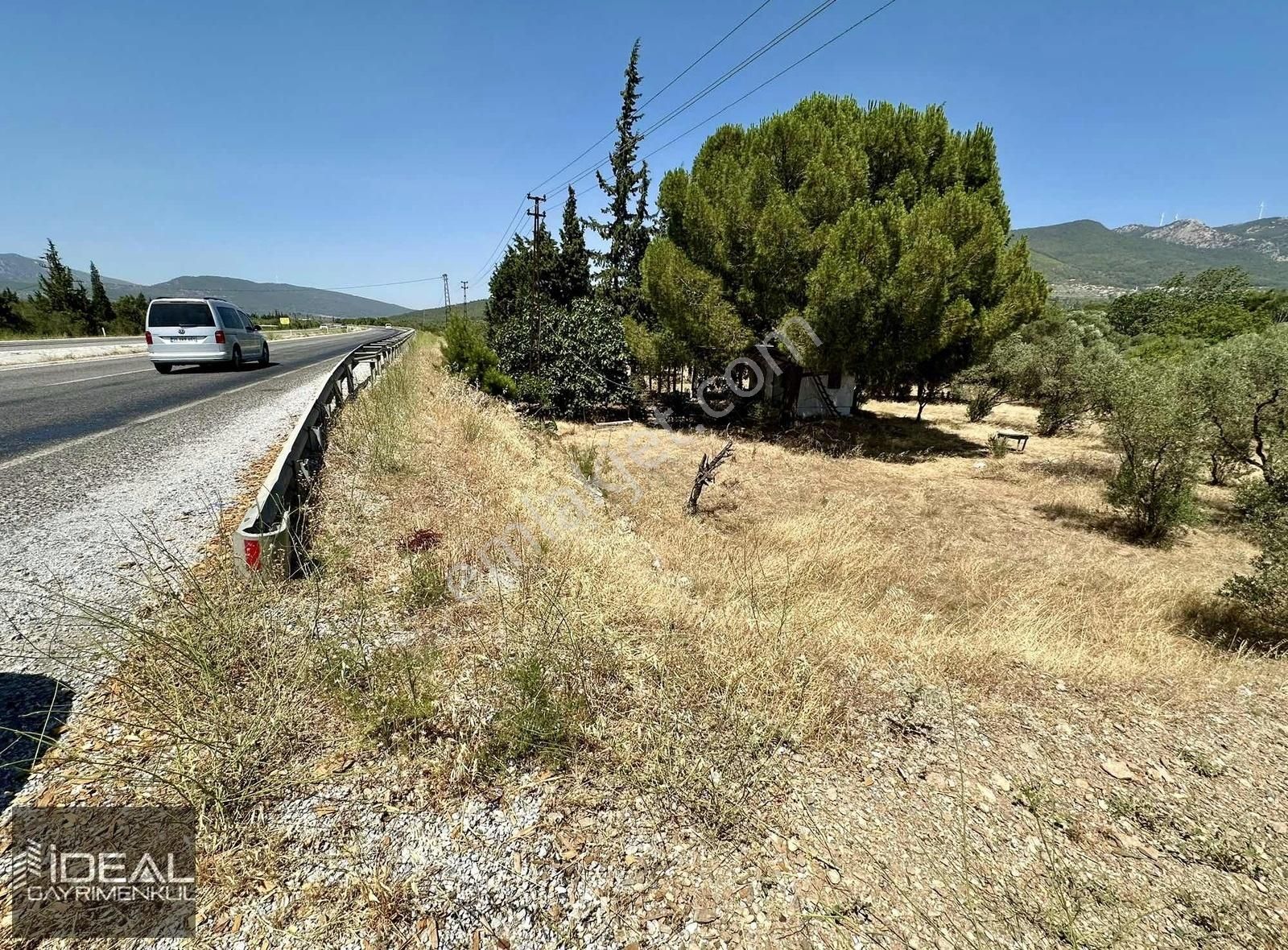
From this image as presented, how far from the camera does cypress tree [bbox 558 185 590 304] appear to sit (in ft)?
93.6

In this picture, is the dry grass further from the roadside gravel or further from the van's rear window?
the van's rear window

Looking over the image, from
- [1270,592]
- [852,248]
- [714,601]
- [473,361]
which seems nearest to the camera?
[714,601]

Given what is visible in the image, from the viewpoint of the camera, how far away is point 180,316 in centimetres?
1063

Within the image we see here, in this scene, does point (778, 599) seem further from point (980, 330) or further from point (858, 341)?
point (980, 330)

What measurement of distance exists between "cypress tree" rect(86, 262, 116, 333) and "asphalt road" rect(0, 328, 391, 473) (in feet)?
108

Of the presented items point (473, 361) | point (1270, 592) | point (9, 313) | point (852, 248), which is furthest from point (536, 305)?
point (9, 313)

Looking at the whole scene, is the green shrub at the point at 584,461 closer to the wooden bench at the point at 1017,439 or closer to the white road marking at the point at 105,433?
the white road marking at the point at 105,433

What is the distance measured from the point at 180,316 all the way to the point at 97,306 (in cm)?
4313

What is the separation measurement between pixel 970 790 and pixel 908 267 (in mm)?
13180

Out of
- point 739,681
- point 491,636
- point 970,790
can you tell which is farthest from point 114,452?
point 970,790

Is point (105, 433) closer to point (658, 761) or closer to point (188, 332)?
point (188, 332)

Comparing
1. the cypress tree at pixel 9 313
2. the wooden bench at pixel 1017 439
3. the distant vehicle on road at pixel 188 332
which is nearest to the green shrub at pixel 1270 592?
the wooden bench at pixel 1017 439

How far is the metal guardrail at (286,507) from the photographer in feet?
9.25

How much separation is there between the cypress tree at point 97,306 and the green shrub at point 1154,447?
54637 millimetres
